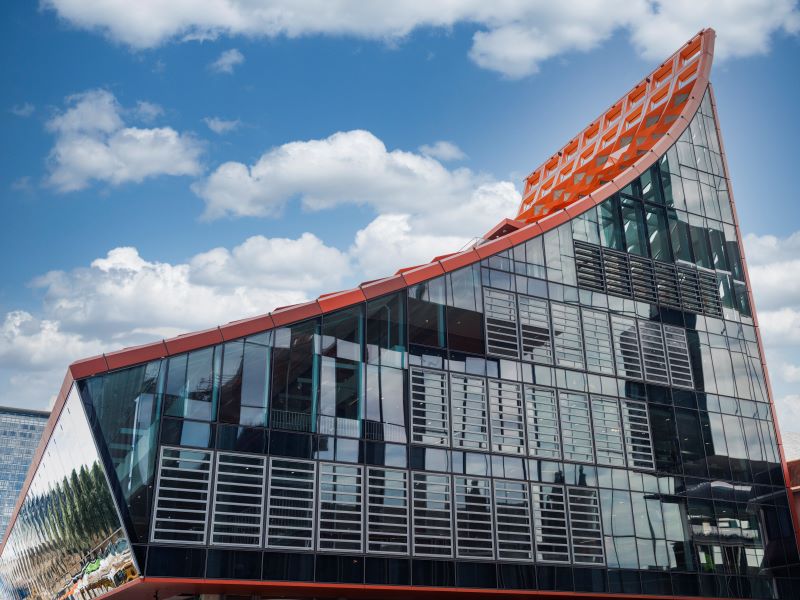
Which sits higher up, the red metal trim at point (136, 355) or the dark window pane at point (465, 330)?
the dark window pane at point (465, 330)

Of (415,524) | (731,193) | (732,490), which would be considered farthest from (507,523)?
(731,193)

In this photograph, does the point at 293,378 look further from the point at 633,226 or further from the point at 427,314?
the point at 633,226

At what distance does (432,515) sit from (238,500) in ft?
23.0

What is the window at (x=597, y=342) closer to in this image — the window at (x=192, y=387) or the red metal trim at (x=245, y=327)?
the red metal trim at (x=245, y=327)

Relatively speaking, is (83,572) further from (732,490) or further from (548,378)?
(732,490)

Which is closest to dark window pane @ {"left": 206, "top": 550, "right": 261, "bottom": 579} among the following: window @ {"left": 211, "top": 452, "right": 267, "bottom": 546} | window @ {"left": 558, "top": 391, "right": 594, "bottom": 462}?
window @ {"left": 211, "top": 452, "right": 267, "bottom": 546}

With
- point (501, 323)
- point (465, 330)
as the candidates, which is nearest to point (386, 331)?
point (465, 330)

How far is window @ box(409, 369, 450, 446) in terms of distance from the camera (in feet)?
101

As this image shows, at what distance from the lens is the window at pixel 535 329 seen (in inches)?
1353

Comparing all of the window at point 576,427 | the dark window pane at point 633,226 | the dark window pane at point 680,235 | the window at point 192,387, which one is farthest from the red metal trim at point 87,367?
the dark window pane at point 680,235

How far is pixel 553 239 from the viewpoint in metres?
37.1

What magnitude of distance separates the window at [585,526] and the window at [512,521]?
78.6 inches

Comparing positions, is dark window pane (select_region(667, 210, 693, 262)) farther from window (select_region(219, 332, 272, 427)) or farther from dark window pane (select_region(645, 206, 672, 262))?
window (select_region(219, 332, 272, 427))

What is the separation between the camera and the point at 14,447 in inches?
7515
